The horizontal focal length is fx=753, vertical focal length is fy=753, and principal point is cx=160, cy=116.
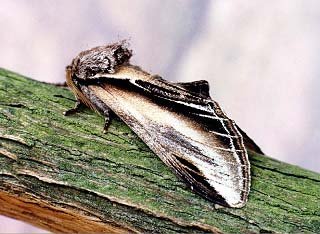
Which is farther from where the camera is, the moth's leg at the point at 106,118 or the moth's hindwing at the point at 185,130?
the moth's leg at the point at 106,118

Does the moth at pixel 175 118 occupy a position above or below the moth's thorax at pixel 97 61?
below

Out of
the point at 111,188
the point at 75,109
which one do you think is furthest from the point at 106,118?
the point at 111,188

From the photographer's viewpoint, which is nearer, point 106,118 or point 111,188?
point 111,188

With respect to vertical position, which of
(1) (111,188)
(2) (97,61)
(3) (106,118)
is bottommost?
(1) (111,188)

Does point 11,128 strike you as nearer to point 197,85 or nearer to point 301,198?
point 197,85

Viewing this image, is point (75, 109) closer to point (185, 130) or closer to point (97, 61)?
point (97, 61)

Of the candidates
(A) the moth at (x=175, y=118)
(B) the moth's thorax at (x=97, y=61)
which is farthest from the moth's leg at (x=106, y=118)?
(B) the moth's thorax at (x=97, y=61)

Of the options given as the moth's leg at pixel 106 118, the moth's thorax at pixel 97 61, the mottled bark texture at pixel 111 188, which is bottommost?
the mottled bark texture at pixel 111 188

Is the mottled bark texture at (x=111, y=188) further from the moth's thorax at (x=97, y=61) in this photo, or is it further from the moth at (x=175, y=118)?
the moth's thorax at (x=97, y=61)
